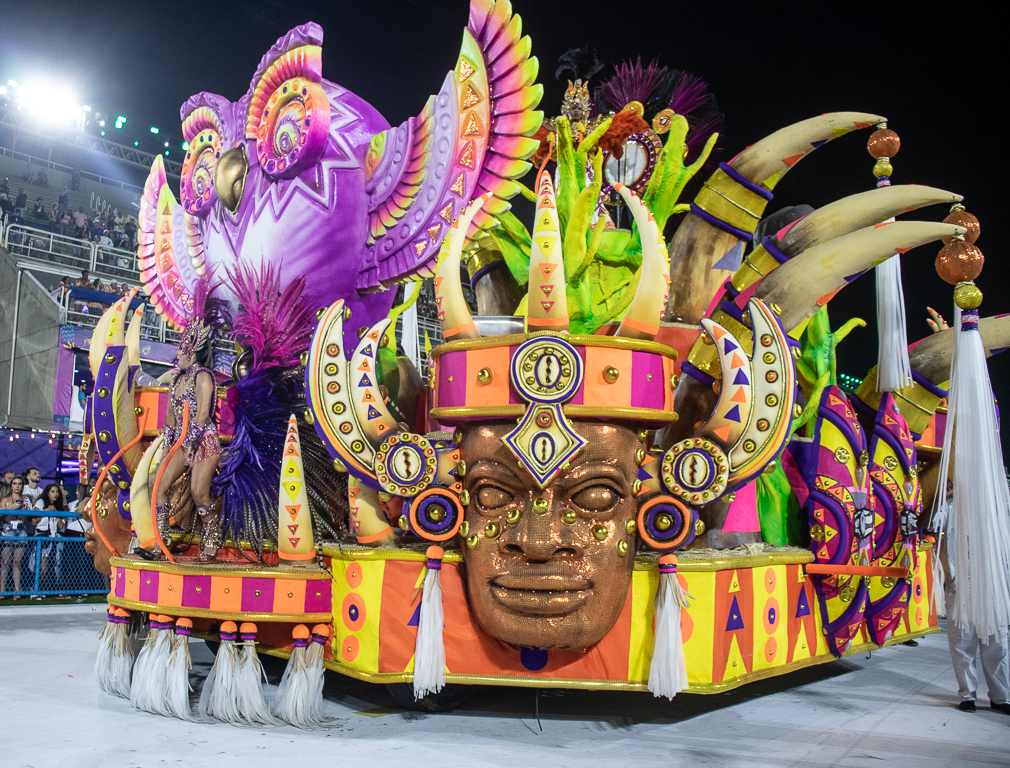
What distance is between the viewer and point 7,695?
4293 mm

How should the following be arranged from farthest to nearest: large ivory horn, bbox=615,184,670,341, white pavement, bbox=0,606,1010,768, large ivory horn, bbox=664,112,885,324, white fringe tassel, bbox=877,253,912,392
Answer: white fringe tassel, bbox=877,253,912,392 < large ivory horn, bbox=664,112,885,324 < large ivory horn, bbox=615,184,670,341 < white pavement, bbox=0,606,1010,768

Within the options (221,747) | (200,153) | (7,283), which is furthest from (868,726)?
(7,283)

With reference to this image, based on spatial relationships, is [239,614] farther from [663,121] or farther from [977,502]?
[663,121]

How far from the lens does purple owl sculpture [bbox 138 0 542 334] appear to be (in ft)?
16.5

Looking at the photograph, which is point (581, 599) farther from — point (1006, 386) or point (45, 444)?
point (45, 444)

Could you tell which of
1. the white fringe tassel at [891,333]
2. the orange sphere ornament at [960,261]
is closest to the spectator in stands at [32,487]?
the white fringe tassel at [891,333]

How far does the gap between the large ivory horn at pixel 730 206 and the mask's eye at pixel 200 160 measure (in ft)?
12.9

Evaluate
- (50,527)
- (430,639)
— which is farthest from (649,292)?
(50,527)

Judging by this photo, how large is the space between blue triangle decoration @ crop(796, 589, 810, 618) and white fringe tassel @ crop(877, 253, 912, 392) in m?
1.52

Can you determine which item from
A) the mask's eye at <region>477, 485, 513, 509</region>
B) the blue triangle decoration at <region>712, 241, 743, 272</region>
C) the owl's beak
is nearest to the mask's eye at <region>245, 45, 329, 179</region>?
the owl's beak

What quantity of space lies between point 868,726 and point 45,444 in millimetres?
8916

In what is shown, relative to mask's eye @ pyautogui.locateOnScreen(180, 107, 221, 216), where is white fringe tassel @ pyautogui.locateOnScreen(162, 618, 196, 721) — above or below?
below

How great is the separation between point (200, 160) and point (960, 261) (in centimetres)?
578

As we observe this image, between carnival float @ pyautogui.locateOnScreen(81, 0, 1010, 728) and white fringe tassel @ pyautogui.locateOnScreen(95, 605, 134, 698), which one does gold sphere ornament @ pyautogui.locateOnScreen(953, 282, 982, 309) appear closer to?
carnival float @ pyautogui.locateOnScreen(81, 0, 1010, 728)
